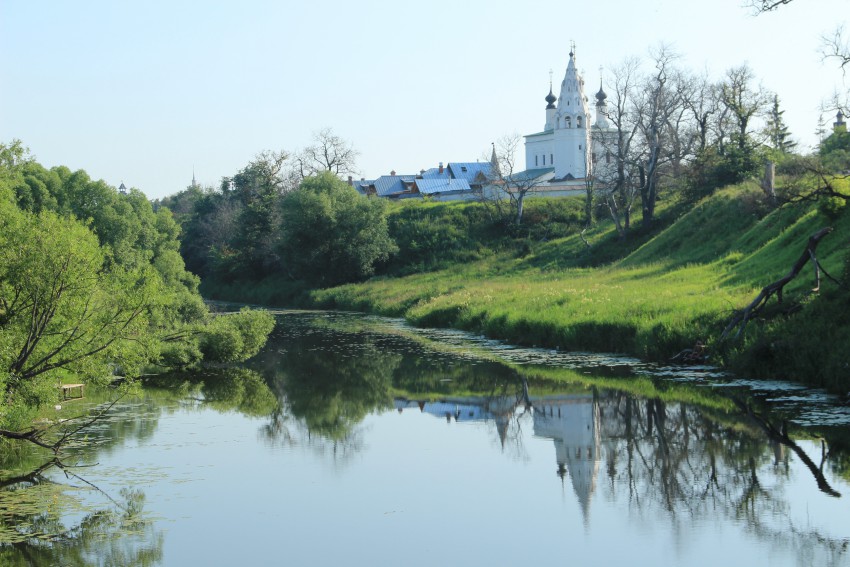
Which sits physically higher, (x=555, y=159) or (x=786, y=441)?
(x=555, y=159)

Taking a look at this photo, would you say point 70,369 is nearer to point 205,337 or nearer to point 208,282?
point 205,337

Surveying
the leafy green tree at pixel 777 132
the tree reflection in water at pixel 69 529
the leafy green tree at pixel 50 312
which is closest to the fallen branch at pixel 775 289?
the leafy green tree at pixel 50 312

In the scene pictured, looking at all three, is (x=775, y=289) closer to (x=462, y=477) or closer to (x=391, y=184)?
(x=462, y=477)

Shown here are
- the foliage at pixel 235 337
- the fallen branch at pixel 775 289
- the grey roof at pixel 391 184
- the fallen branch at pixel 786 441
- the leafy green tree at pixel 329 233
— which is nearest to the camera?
the fallen branch at pixel 786 441

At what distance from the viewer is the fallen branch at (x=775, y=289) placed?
2188 centimetres

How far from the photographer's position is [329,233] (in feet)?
199

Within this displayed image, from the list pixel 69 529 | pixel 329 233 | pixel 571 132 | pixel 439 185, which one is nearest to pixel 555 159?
pixel 571 132

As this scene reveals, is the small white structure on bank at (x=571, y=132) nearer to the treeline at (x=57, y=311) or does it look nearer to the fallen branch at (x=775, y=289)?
the fallen branch at (x=775, y=289)

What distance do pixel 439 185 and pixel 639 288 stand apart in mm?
65979

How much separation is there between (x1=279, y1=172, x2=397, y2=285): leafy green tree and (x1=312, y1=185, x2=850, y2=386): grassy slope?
3557mm

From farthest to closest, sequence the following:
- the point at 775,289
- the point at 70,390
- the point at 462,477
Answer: the point at 70,390 → the point at 775,289 → the point at 462,477

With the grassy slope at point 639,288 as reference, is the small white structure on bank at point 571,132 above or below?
above

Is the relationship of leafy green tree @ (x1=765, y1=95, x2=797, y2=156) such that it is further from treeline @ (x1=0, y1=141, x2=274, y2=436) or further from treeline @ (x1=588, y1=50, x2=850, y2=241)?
treeline @ (x1=0, y1=141, x2=274, y2=436)

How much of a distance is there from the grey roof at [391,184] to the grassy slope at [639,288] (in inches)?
2061
